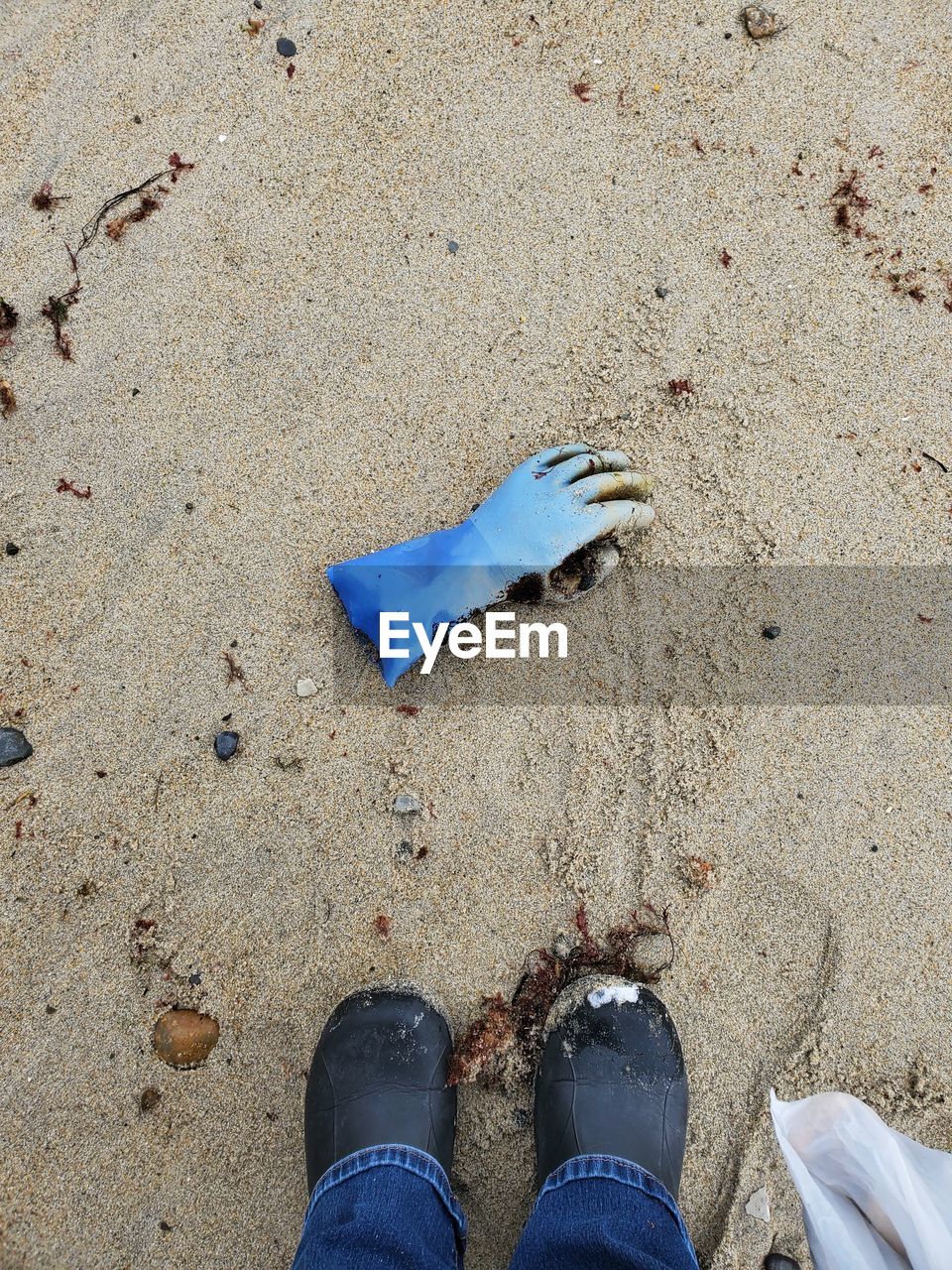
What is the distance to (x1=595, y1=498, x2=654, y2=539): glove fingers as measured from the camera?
2000 mm

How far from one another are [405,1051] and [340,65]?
8.84 feet

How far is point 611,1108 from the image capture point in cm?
191

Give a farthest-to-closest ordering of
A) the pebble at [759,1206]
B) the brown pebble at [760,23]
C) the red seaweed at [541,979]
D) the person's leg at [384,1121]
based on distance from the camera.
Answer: the brown pebble at [760,23], the red seaweed at [541,979], the pebble at [759,1206], the person's leg at [384,1121]

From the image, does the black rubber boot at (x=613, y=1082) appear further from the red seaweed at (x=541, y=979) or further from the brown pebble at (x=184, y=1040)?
the brown pebble at (x=184, y=1040)

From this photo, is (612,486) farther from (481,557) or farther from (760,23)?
(760,23)

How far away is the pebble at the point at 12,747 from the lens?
2004mm

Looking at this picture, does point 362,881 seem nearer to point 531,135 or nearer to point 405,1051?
point 405,1051

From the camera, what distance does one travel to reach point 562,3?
2330 mm

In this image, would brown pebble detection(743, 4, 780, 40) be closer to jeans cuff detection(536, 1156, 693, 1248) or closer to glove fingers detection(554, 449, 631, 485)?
glove fingers detection(554, 449, 631, 485)

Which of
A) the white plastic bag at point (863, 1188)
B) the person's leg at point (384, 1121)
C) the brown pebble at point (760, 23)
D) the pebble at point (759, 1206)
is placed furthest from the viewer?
the brown pebble at point (760, 23)

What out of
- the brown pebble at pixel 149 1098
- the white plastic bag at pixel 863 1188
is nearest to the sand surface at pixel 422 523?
the brown pebble at pixel 149 1098

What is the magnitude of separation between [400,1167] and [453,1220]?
16 centimetres

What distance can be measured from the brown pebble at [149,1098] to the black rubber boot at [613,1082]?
0.90 m

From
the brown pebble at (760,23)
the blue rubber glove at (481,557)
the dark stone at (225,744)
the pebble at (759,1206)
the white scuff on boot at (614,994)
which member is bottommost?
the pebble at (759,1206)
